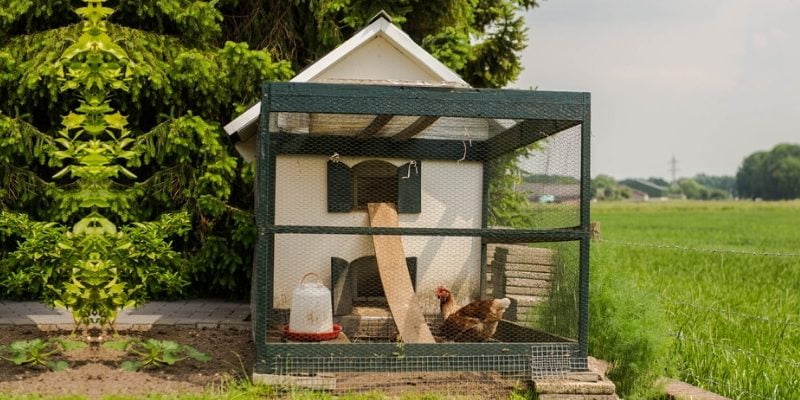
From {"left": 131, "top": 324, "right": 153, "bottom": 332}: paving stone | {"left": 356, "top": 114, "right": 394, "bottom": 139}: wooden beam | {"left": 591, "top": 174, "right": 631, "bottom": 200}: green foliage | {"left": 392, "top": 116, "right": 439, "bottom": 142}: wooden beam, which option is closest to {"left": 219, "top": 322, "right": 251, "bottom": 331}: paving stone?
{"left": 131, "top": 324, "right": 153, "bottom": 332}: paving stone

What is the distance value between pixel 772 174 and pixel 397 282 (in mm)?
148588

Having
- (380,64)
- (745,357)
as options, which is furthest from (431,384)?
(380,64)

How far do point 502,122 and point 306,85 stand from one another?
195cm

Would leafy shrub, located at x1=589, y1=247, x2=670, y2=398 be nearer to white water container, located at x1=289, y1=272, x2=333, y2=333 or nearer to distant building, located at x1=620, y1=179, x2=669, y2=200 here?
white water container, located at x1=289, y1=272, x2=333, y2=333

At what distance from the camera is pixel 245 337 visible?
27.1ft

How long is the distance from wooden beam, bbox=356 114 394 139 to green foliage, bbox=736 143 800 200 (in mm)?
139301

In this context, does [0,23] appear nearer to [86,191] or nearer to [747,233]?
[86,191]

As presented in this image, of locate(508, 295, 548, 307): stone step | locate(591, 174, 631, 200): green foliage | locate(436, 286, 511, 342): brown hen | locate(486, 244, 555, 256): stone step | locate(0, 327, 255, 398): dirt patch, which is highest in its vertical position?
locate(591, 174, 631, 200): green foliage

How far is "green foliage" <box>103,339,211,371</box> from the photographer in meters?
6.83

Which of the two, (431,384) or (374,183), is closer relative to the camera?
(431,384)

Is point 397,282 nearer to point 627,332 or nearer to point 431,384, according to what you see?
point 431,384

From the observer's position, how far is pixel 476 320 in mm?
6852

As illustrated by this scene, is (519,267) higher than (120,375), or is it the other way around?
(519,267)

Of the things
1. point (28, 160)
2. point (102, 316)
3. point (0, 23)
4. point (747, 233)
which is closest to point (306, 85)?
point (102, 316)
